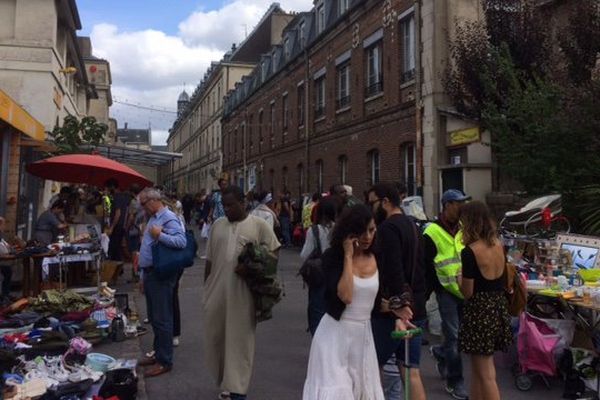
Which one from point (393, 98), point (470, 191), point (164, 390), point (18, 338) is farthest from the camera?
point (393, 98)

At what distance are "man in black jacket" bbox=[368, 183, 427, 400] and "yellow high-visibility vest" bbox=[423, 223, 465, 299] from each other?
0.84 meters

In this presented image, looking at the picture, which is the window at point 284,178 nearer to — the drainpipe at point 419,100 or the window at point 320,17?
the window at point 320,17

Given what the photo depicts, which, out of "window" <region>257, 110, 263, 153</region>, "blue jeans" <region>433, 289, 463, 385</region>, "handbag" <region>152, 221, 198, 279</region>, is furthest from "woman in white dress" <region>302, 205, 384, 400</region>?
"window" <region>257, 110, 263, 153</region>

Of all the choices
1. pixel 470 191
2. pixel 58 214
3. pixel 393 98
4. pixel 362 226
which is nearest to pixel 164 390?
pixel 362 226

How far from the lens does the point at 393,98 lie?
52.8 ft

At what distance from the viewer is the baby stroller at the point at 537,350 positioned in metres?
5.77

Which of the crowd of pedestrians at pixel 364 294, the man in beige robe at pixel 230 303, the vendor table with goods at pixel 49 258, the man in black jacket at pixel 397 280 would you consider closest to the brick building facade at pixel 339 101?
the vendor table with goods at pixel 49 258

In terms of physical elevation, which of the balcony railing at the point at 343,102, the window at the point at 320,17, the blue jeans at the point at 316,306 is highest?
the window at the point at 320,17

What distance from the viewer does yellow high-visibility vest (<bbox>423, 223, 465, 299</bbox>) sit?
5367 mm

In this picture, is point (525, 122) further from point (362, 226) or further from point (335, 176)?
point (335, 176)

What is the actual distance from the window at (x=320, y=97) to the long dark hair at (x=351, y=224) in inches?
748

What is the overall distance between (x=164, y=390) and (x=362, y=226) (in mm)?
3077

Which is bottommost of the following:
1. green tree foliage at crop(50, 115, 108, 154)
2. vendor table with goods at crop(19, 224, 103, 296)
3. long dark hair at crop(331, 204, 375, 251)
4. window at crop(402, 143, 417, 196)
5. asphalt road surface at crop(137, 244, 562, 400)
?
asphalt road surface at crop(137, 244, 562, 400)

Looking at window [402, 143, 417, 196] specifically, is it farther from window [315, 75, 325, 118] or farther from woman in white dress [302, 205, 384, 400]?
woman in white dress [302, 205, 384, 400]
